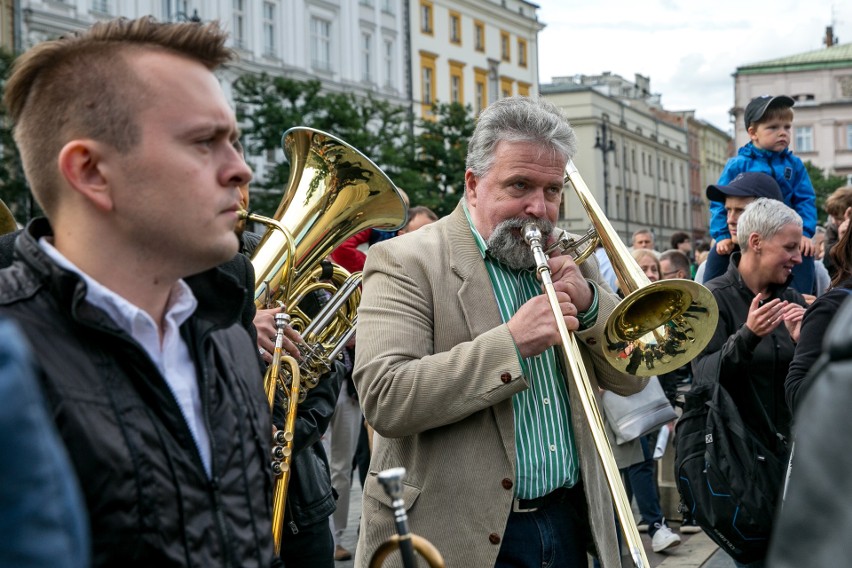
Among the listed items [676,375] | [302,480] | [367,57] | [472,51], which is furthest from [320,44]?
[302,480]

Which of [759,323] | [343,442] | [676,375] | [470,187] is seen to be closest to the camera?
[470,187]

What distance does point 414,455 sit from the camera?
336 centimetres

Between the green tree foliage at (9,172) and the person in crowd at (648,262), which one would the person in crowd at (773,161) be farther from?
the green tree foliage at (9,172)

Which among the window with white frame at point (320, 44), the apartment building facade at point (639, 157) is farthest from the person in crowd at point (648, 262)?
the apartment building facade at point (639, 157)

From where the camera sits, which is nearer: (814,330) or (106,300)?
(106,300)

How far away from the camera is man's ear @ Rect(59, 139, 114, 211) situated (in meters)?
1.99

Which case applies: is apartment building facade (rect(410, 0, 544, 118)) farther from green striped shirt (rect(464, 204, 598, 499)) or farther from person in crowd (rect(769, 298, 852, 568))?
person in crowd (rect(769, 298, 852, 568))

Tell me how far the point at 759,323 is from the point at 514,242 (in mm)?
1647

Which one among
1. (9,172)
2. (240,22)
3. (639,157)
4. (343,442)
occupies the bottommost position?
(343,442)

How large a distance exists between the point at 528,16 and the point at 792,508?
63.5m

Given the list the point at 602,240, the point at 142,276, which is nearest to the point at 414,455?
the point at 602,240

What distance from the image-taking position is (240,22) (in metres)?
41.0

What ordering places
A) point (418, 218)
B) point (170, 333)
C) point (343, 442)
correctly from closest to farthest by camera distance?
point (170, 333), point (343, 442), point (418, 218)

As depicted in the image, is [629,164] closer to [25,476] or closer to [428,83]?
[428,83]
